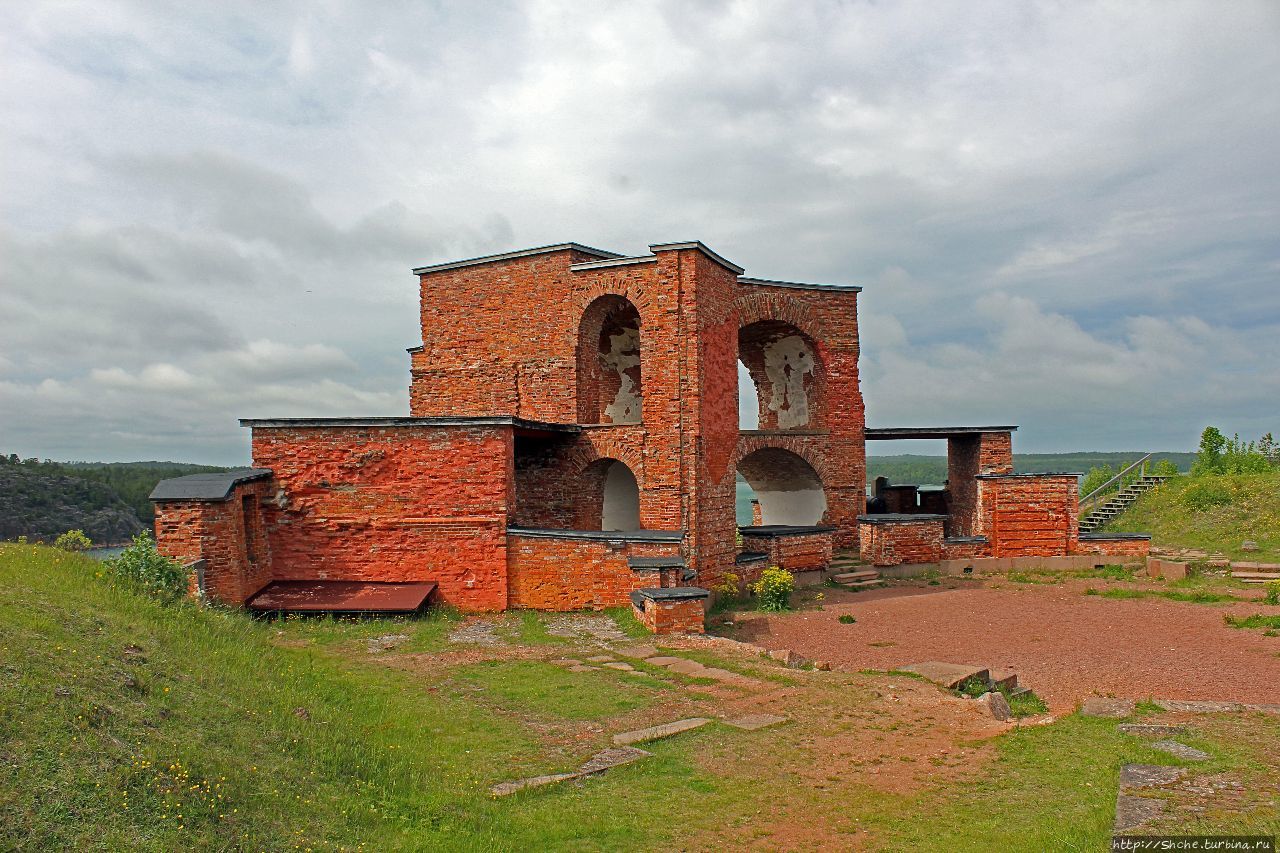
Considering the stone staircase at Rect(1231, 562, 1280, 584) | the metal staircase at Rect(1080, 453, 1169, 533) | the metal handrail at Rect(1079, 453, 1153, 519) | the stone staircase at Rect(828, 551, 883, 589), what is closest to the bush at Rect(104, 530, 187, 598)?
the stone staircase at Rect(828, 551, 883, 589)

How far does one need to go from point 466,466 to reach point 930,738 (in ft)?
28.4

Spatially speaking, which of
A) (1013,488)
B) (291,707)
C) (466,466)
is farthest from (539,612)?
(1013,488)

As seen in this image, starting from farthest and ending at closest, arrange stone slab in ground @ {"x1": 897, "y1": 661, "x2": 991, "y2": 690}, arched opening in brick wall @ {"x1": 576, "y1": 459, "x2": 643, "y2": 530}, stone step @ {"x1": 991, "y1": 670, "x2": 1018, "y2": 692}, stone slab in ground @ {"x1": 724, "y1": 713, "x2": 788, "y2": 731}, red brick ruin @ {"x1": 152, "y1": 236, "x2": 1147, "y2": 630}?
arched opening in brick wall @ {"x1": 576, "y1": 459, "x2": 643, "y2": 530}, red brick ruin @ {"x1": 152, "y1": 236, "x2": 1147, "y2": 630}, stone step @ {"x1": 991, "y1": 670, "x2": 1018, "y2": 692}, stone slab in ground @ {"x1": 897, "y1": 661, "x2": 991, "y2": 690}, stone slab in ground @ {"x1": 724, "y1": 713, "x2": 788, "y2": 731}

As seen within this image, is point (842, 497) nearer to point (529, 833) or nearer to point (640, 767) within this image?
point (640, 767)

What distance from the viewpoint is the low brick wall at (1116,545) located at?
1886 centimetres

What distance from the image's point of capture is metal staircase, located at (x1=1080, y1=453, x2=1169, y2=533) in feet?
90.2

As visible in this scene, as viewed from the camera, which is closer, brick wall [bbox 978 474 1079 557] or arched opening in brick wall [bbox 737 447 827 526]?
brick wall [bbox 978 474 1079 557]

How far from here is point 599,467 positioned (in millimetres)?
17062

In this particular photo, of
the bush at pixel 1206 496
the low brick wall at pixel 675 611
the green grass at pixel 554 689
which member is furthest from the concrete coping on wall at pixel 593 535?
the bush at pixel 1206 496

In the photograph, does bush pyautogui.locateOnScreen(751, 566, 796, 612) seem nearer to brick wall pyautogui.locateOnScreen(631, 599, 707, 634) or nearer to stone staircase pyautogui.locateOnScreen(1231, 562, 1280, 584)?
brick wall pyautogui.locateOnScreen(631, 599, 707, 634)

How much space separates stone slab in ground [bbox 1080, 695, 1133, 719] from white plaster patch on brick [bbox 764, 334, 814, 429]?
13712 mm

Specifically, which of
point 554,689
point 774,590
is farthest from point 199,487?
point 774,590

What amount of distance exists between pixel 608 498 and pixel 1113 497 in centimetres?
2118

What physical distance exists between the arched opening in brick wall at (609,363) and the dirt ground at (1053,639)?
619 cm
